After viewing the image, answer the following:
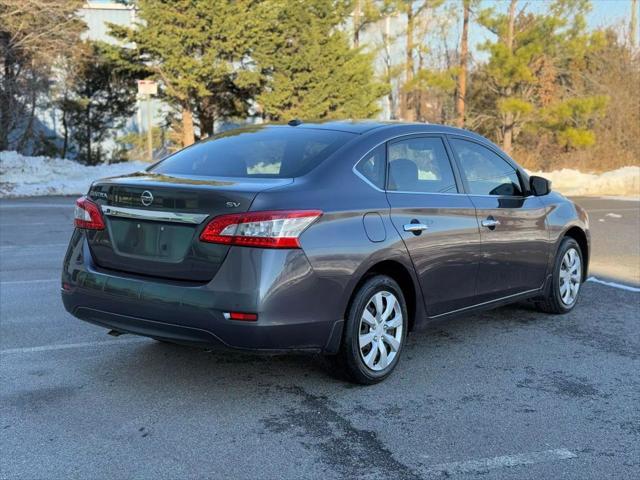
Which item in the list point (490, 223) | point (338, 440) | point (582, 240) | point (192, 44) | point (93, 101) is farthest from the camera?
point (93, 101)

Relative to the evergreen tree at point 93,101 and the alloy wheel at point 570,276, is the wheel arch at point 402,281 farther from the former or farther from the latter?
the evergreen tree at point 93,101

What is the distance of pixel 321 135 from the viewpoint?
15.7 feet

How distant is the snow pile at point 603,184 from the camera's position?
2277cm

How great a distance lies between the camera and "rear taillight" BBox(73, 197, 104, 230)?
14.2 feet

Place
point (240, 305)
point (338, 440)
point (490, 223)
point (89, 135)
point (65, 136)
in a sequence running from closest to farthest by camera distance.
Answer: point (338, 440)
point (240, 305)
point (490, 223)
point (65, 136)
point (89, 135)

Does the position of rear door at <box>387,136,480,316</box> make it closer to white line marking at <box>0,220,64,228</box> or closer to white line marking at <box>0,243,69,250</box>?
white line marking at <box>0,243,69,250</box>

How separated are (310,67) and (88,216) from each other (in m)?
23.6

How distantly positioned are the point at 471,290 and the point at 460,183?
0.79 metres

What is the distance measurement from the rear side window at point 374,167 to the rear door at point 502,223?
91cm

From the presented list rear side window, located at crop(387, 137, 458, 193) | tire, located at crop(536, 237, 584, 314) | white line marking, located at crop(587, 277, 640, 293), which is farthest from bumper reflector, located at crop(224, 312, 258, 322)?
white line marking, located at crop(587, 277, 640, 293)

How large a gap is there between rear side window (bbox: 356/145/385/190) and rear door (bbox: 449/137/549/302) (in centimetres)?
91

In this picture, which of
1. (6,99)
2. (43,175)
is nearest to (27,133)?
(6,99)

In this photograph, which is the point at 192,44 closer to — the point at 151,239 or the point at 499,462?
the point at 151,239

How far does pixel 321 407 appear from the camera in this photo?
4082 millimetres
